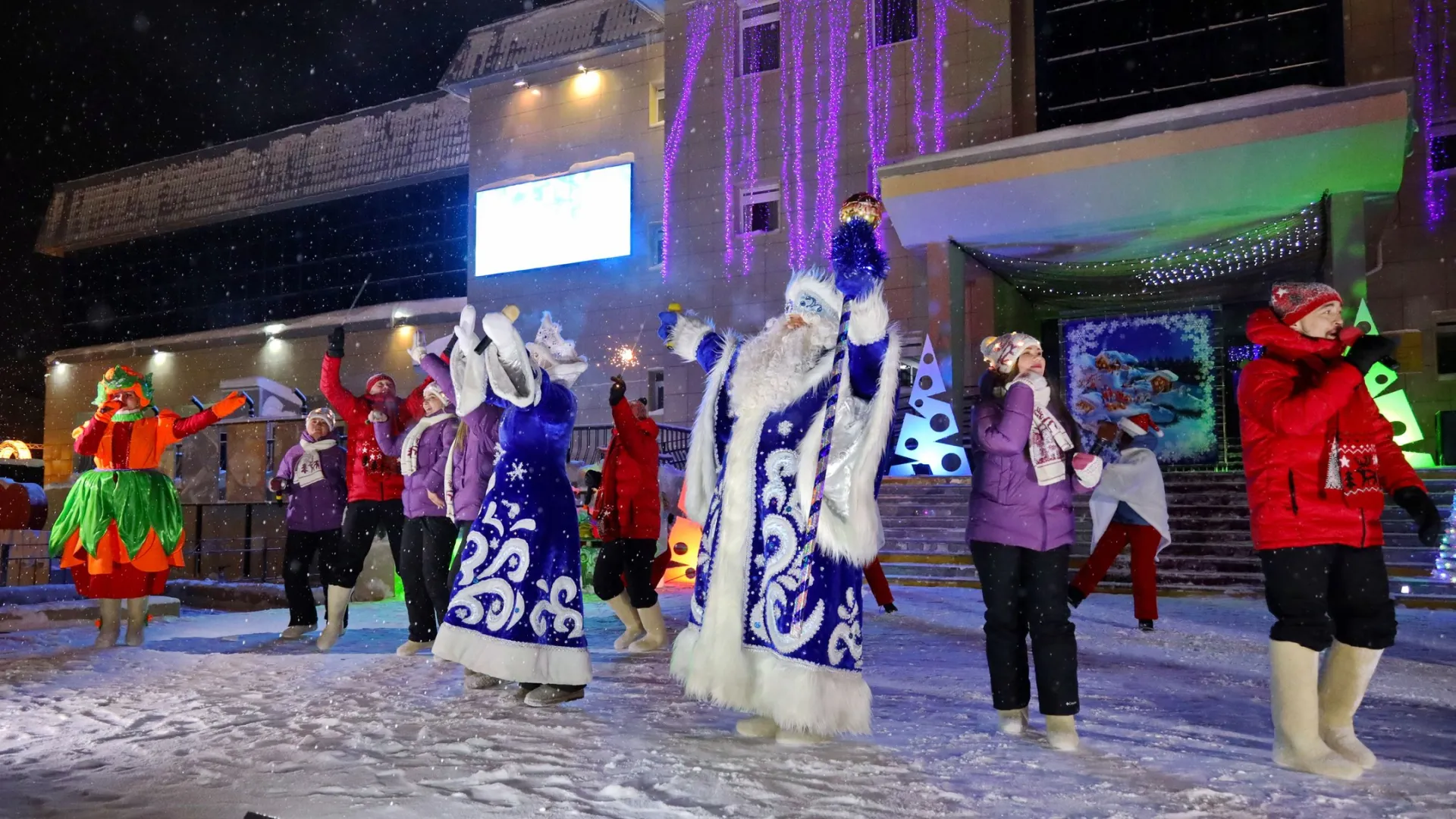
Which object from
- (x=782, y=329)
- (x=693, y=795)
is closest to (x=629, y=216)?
(x=782, y=329)

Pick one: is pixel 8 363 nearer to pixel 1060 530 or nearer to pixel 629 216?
pixel 629 216

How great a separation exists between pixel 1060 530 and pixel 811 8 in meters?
16.7

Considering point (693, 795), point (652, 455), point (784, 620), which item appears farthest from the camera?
point (652, 455)

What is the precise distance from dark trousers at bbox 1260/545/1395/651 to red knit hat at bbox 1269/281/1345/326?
0.79 metres

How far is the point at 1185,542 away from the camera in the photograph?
35.7 ft

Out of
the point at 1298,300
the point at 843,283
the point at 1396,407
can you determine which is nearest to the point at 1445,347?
the point at 1396,407

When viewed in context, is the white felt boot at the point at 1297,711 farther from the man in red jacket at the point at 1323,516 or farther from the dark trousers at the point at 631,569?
the dark trousers at the point at 631,569

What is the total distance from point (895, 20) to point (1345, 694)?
657 inches

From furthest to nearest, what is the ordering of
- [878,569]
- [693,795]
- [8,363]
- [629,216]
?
[8,363]
[629,216]
[878,569]
[693,795]

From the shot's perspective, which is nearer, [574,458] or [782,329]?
[782,329]

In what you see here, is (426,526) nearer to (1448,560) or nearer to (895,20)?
(1448,560)

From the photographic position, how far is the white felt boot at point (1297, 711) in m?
3.29

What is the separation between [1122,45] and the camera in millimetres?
17312

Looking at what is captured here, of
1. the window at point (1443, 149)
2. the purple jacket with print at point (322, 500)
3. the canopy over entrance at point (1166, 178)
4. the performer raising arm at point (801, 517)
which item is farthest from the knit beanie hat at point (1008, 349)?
the window at point (1443, 149)
